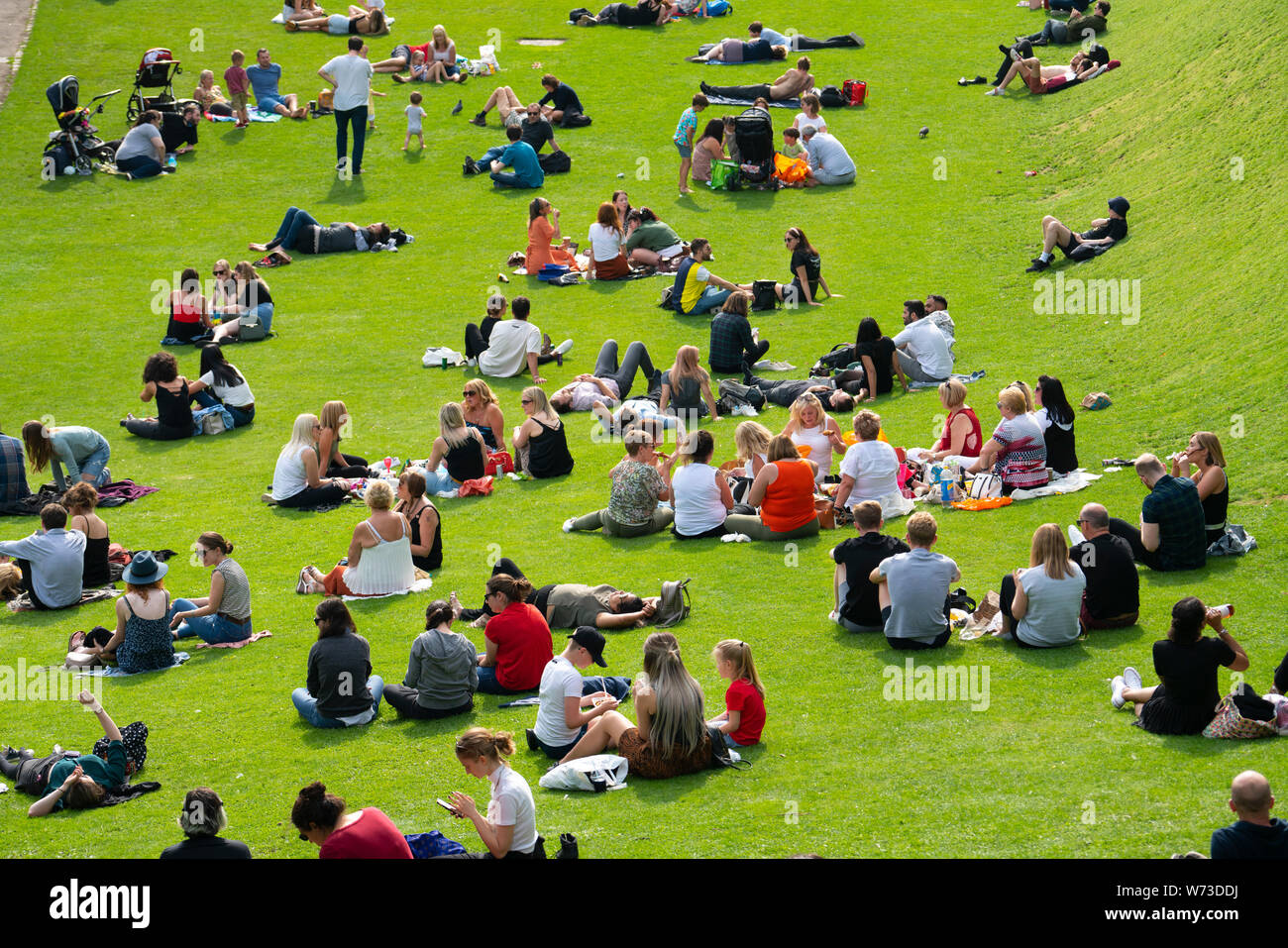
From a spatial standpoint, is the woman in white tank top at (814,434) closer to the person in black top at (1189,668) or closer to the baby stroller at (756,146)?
the person in black top at (1189,668)

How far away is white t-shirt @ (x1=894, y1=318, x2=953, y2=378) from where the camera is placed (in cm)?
2141

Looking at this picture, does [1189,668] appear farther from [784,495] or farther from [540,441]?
[540,441]

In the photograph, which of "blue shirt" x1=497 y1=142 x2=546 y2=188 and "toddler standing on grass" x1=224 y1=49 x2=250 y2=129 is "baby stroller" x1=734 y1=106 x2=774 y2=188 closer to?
"blue shirt" x1=497 y1=142 x2=546 y2=188

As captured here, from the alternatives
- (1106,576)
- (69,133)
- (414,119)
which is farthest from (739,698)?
(69,133)

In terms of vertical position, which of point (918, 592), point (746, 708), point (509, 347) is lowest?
point (509, 347)

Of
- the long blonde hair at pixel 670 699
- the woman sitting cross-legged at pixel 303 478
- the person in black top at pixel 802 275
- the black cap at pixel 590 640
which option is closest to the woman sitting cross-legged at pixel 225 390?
the woman sitting cross-legged at pixel 303 478

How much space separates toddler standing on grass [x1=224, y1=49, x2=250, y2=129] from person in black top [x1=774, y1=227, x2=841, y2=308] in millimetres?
17561

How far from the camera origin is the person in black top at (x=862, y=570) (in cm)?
1350

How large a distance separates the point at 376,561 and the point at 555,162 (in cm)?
1884

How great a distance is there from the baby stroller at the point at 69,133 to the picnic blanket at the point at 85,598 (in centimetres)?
2030

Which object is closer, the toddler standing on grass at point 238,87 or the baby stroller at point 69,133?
the baby stroller at point 69,133

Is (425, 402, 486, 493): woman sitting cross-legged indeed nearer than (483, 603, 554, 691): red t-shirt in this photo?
No

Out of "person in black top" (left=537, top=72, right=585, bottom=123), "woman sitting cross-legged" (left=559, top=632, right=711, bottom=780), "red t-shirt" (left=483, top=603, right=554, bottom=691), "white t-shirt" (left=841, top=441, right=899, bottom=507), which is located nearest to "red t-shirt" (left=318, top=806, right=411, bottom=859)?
"woman sitting cross-legged" (left=559, top=632, right=711, bottom=780)

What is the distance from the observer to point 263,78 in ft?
118
